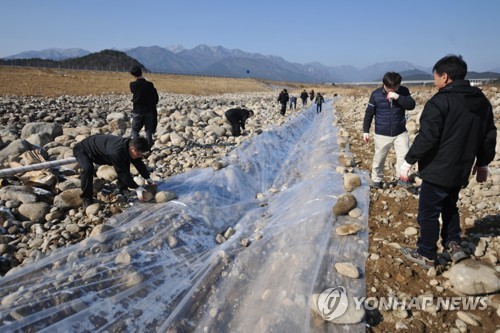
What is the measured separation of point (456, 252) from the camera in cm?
304

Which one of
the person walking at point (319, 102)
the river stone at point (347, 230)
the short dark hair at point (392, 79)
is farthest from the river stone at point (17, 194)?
the person walking at point (319, 102)

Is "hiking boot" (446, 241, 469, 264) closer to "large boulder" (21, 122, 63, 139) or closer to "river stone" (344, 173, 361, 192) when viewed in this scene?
"river stone" (344, 173, 361, 192)

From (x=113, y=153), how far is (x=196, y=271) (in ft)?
7.31

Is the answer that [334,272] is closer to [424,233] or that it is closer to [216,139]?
[424,233]

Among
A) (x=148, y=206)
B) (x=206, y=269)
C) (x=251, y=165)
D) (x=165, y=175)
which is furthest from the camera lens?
(x=251, y=165)

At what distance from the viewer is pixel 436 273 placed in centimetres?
310

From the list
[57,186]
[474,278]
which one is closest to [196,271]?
[474,278]

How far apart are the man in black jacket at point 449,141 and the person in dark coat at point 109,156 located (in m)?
3.50

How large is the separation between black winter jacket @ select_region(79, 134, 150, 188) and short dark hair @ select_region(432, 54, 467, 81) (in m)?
4.02

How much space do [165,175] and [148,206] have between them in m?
1.82

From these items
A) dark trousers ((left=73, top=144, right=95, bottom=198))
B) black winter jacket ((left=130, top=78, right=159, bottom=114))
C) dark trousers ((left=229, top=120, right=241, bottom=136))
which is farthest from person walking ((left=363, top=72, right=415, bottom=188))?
dark trousers ((left=229, top=120, right=241, bottom=136))

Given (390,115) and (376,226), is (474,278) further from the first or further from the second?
(390,115)

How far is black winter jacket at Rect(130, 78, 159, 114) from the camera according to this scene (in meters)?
6.88

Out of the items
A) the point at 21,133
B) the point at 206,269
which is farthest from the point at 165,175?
the point at 21,133
